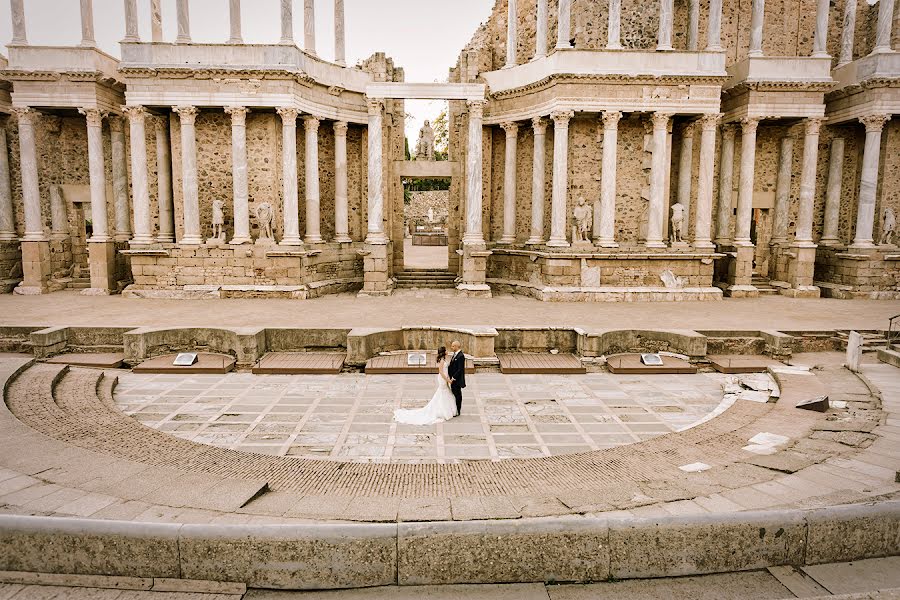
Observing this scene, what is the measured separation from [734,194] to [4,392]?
2252cm

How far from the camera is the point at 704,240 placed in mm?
19484

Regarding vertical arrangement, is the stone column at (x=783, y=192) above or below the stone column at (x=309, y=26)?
below

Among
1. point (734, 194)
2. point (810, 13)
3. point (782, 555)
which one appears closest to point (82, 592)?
point (782, 555)

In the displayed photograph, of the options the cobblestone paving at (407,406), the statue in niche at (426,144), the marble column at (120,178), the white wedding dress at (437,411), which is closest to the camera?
the cobblestone paving at (407,406)

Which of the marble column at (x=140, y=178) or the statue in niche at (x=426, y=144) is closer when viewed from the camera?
the marble column at (x=140, y=178)

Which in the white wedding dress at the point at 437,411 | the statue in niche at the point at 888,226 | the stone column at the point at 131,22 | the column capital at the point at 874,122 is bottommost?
the white wedding dress at the point at 437,411

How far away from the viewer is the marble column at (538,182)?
20.0m

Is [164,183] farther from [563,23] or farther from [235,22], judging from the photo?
[563,23]

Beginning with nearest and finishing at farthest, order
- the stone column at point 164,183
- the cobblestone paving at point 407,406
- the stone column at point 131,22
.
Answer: the cobblestone paving at point 407,406
the stone column at point 131,22
the stone column at point 164,183

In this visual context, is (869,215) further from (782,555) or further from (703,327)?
(782,555)

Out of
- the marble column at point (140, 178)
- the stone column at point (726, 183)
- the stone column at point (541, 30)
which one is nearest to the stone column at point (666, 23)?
the stone column at point (541, 30)

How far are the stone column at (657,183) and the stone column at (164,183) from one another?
16840mm

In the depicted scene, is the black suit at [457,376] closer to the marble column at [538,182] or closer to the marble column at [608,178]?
the marble column at [608,178]

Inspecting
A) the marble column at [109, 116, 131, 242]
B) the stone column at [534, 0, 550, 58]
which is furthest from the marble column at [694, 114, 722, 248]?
the marble column at [109, 116, 131, 242]
